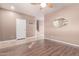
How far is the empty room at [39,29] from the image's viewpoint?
1565 mm

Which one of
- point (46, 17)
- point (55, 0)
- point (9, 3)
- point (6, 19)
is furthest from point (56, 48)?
point (9, 3)

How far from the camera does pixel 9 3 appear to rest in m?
1.55

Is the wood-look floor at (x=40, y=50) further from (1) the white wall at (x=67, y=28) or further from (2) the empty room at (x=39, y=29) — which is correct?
(1) the white wall at (x=67, y=28)

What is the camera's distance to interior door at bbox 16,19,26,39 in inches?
64.3

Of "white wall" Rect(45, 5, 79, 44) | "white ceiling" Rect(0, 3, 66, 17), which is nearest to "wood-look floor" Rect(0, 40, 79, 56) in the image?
"white wall" Rect(45, 5, 79, 44)

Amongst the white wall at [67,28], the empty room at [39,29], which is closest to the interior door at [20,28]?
the empty room at [39,29]

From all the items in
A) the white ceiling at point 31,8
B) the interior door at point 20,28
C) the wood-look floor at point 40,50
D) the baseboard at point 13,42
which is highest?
the white ceiling at point 31,8

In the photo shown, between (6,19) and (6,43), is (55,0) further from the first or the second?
(6,43)

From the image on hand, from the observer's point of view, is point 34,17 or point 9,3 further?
point 34,17

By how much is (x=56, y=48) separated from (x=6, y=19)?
36.8 inches

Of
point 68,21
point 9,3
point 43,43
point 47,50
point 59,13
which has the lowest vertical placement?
point 47,50

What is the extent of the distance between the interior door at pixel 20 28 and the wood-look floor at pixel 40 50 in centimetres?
16

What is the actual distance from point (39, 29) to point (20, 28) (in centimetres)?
32

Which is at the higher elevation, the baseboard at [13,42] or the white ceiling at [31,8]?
the white ceiling at [31,8]
